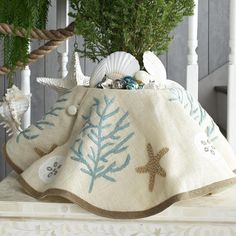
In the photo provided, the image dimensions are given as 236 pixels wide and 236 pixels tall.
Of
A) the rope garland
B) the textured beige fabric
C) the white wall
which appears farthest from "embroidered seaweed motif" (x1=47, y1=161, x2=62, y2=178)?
the white wall

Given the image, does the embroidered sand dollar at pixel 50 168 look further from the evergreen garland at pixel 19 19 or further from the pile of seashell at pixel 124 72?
the evergreen garland at pixel 19 19

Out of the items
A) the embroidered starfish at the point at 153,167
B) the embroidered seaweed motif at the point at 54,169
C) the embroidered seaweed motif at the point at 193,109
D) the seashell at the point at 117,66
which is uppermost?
the seashell at the point at 117,66

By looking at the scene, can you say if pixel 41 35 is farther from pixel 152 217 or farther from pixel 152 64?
pixel 152 217

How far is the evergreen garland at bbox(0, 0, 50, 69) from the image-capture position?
1.33m

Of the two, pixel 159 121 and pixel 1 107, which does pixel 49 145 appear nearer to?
pixel 159 121

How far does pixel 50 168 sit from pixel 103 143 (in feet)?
0.33

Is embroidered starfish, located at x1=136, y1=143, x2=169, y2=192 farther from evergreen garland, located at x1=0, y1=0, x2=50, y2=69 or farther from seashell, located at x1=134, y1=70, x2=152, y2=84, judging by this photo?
evergreen garland, located at x1=0, y1=0, x2=50, y2=69

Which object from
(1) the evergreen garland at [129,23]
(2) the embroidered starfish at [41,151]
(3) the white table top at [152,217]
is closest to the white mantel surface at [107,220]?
(3) the white table top at [152,217]

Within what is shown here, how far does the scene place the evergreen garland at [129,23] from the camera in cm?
106

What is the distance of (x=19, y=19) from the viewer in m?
1.38

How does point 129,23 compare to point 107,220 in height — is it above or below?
above

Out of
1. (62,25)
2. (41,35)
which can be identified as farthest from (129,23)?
(62,25)

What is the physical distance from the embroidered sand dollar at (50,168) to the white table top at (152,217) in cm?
5

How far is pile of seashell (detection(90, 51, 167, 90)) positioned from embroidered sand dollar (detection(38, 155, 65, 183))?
0.56 feet
